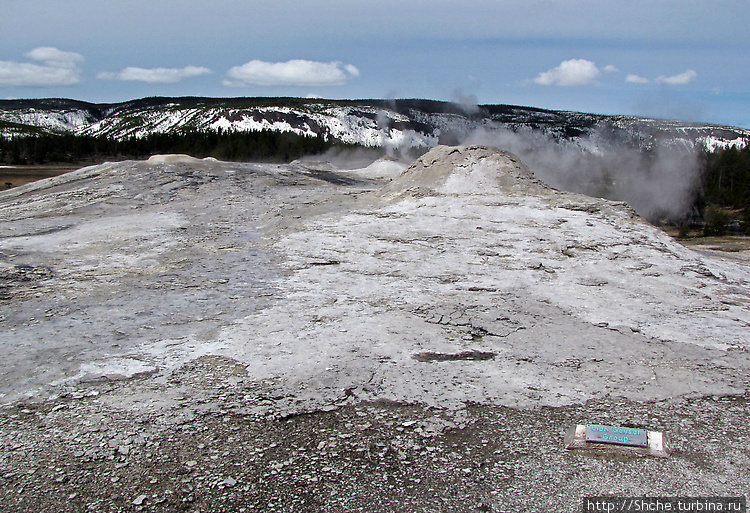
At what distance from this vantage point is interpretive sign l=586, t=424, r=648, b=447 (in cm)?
327

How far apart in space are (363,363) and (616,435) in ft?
6.10

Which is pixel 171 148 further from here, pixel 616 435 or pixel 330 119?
pixel 330 119

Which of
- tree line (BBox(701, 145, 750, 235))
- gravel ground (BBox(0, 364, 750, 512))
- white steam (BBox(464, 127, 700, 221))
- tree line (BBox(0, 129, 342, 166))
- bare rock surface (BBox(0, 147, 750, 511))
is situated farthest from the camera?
tree line (BBox(0, 129, 342, 166))

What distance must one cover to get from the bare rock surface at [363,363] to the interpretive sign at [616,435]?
0.44ft

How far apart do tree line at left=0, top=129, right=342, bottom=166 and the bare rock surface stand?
3801 centimetres

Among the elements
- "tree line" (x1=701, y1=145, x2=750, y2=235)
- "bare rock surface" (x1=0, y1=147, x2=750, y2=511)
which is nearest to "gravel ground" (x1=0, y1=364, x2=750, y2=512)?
"bare rock surface" (x1=0, y1=147, x2=750, y2=511)

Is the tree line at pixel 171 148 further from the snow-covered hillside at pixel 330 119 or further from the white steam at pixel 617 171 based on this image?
the white steam at pixel 617 171

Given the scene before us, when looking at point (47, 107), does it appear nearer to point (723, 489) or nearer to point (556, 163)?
point (556, 163)

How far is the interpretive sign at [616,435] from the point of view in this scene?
327 centimetres

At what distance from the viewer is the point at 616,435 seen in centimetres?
333

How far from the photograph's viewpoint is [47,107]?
15362 cm

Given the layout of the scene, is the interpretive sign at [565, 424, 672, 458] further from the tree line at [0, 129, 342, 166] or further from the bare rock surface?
the tree line at [0, 129, 342, 166]

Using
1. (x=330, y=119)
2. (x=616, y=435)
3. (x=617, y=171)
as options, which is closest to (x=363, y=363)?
(x=616, y=435)

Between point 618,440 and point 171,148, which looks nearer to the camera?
point 618,440
